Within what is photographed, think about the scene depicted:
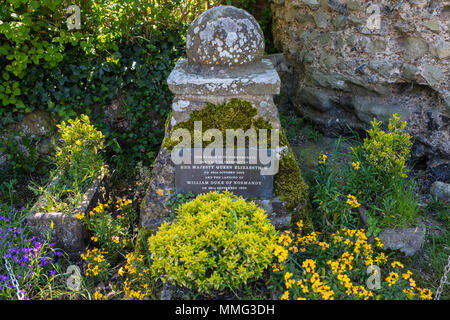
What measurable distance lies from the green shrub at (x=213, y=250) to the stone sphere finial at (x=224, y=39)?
1196mm

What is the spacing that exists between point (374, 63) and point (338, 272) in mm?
2394

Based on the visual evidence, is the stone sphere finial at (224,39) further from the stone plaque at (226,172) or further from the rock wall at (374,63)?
the rock wall at (374,63)

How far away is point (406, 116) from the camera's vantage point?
4.11 m

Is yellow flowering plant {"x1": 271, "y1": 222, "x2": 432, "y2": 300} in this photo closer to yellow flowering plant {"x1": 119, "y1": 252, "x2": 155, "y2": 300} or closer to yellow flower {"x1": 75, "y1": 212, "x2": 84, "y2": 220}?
yellow flowering plant {"x1": 119, "y1": 252, "x2": 155, "y2": 300}

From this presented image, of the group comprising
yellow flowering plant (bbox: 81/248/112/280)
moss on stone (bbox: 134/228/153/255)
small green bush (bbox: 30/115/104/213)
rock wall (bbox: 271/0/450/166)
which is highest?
rock wall (bbox: 271/0/450/166)

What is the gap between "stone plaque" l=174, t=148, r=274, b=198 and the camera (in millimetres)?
3197

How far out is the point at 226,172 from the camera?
3.24m

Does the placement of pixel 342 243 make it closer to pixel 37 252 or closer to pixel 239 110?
pixel 239 110

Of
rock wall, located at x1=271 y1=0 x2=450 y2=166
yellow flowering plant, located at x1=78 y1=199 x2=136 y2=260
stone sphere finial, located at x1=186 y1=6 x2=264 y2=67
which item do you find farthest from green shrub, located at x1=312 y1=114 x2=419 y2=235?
yellow flowering plant, located at x1=78 y1=199 x2=136 y2=260

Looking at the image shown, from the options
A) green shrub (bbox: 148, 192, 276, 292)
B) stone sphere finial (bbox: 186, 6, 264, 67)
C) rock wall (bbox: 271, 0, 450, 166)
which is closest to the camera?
green shrub (bbox: 148, 192, 276, 292)

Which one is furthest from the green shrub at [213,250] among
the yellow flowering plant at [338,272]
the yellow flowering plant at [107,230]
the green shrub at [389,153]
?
the green shrub at [389,153]

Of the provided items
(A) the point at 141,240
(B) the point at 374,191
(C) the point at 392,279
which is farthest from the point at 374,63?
(A) the point at 141,240

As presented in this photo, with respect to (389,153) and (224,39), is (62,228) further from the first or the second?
(389,153)

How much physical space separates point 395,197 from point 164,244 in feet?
6.27
